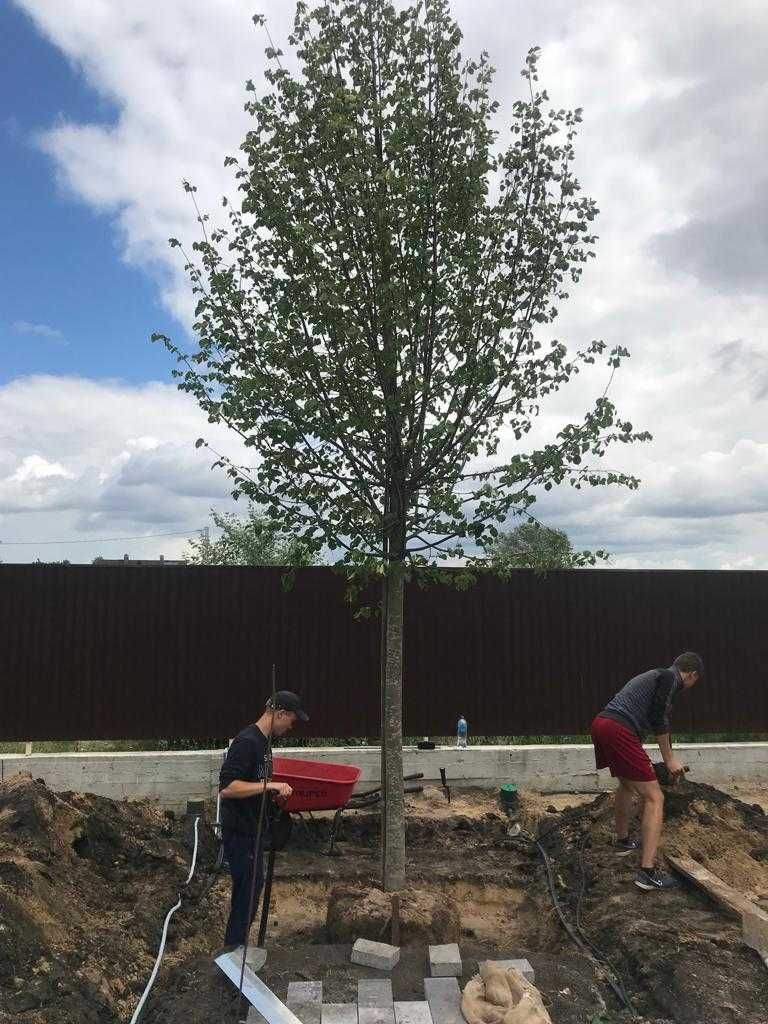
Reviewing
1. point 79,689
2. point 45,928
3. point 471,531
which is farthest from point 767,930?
point 79,689

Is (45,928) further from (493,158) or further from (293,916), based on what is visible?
(493,158)

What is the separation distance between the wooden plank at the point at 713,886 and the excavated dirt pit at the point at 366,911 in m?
0.09

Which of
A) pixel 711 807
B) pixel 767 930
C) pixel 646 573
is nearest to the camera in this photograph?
pixel 767 930

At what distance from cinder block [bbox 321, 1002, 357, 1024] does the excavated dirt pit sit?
0.41 feet

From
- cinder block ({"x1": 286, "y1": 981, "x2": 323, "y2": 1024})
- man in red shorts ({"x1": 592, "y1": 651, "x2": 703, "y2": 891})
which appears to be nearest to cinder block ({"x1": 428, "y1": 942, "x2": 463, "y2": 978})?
cinder block ({"x1": 286, "y1": 981, "x2": 323, "y2": 1024})

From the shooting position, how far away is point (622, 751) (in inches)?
232

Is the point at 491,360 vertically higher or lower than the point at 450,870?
higher

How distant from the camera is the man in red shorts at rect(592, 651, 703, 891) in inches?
228

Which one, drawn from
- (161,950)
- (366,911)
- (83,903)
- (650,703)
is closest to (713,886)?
(650,703)

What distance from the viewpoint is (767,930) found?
175 inches

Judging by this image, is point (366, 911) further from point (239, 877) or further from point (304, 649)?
point (304, 649)

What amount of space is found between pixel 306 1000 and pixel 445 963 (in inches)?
31.8

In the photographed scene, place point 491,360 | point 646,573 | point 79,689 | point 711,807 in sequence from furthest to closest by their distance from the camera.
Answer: point 646,573 < point 79,689 < point 711,807 < point 491,360

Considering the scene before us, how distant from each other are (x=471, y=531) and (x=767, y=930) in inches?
119
